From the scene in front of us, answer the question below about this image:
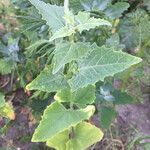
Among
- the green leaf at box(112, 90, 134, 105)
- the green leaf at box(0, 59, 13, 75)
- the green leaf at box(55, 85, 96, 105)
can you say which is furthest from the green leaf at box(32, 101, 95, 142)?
the green leaf at box(0, 59, 13, 75)

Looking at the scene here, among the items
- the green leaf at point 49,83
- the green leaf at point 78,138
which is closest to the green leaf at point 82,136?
the green leaf at point 78,138

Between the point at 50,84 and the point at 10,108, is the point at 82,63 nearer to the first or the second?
the point at 50,84

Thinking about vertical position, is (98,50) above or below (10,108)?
above

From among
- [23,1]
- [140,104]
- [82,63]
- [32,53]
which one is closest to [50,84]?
[82,63]

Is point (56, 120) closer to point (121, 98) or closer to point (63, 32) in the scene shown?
point (63, 32)

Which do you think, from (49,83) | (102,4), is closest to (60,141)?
(49,83)

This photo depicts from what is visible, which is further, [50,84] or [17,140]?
[17,140]
